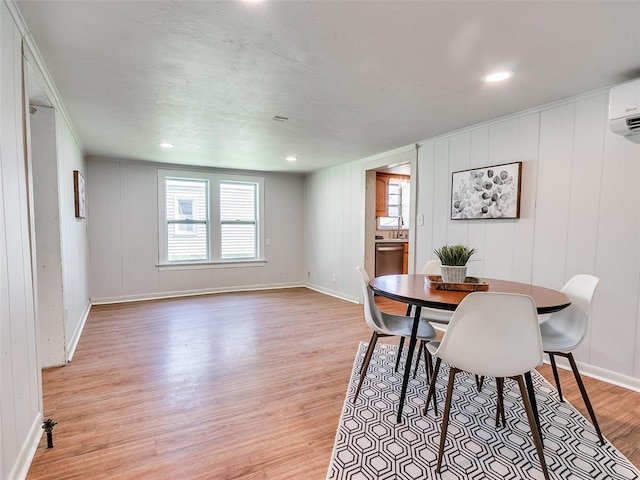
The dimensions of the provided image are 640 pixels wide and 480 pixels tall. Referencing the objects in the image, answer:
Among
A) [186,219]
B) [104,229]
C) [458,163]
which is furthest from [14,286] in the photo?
[186,219]

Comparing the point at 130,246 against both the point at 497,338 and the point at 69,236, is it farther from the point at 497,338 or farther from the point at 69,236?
the point at 497,338

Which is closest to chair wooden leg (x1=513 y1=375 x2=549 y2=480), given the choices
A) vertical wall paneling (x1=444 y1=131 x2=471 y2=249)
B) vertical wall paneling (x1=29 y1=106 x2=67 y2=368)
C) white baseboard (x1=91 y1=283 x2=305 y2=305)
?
vertical wall paneling (x1=444 y1=131 x2=471 y2=249)

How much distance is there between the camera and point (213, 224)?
6.11 meters

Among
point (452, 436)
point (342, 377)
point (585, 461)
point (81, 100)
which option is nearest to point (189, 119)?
point (81, 100)

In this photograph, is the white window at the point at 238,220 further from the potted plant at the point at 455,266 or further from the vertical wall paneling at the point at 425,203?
the potted plant at the point at 455,266

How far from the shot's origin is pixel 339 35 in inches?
72.5

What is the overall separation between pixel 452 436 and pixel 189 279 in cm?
507

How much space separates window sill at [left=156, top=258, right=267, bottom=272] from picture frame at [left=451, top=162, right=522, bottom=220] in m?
3.97

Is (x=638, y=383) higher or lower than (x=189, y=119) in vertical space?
lower

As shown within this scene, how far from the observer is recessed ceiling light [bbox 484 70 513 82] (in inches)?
89.8

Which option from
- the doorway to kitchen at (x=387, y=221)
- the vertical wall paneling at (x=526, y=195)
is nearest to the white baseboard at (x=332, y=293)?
the doorway to kitchen at (x=387, y=221)

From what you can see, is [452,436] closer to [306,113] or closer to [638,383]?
[638,383]

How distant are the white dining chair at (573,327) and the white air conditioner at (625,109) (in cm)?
110

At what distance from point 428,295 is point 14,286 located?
84.3 inches
